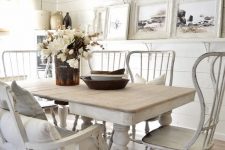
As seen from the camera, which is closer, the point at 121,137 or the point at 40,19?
the point at 121,137

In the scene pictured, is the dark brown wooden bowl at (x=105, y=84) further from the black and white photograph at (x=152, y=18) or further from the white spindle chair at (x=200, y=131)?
the black and white photograph at (x=152, y=18)

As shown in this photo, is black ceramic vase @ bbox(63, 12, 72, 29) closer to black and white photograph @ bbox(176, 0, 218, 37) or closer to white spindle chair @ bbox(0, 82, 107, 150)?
black and white photograph @ bbox(176, 0, 218, 37)

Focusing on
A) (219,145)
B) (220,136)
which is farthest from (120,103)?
(220,136)

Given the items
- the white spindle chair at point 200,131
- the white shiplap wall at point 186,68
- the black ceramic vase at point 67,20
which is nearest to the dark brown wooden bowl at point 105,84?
the white spindle chair at point 200,131

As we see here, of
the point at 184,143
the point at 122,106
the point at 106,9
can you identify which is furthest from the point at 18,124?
the point at 106,9

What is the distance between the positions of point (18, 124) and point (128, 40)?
93.9 inches

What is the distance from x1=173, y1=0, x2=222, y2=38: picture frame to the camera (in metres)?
2.87

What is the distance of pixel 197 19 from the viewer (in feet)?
9.86

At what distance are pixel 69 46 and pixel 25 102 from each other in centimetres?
66

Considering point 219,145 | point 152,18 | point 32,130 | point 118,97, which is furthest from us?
point 152,18

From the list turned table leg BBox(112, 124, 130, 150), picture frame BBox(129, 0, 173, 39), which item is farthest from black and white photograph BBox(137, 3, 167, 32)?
turned table leg BBox(112, 124, 130, 150)

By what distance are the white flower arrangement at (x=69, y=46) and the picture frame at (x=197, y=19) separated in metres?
1.46

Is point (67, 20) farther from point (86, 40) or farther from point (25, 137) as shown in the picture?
point (25, 137)

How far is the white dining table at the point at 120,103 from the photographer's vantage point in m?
1.33
